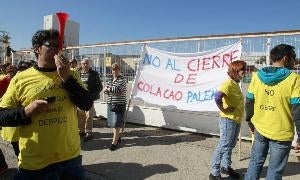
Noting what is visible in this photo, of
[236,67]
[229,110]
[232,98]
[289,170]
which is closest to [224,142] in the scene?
[229,110]

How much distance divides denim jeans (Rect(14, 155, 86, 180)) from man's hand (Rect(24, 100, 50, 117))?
456mm

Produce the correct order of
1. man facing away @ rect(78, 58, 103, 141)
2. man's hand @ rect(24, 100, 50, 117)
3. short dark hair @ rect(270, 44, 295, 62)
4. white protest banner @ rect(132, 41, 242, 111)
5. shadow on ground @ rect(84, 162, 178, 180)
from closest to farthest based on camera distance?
1. man's hand @ rect(24, 100, 50, 117)
2. short dark hair @ rect(270, 44, 295, 62)
3. shadow on ground @ rect(84, 162, 178, 180)
4. white protest banner @ rect(132, 41, 242, 111)
5. man facing away @ rect(78, 58, 103, 141)

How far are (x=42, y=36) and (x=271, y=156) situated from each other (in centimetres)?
269

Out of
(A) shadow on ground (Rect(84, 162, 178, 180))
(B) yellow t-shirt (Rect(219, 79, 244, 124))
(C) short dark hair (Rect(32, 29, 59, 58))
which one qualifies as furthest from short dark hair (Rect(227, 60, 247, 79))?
(C) short dark hair (Rect(32, 29, 59, 58))

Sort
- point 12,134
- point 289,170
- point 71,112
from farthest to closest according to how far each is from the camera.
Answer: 1. point 289,170
2. point 12,134
3. point 71,112

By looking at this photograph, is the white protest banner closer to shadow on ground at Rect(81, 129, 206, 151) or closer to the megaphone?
shadow on ground at Rect(81, 129, 206, 151)

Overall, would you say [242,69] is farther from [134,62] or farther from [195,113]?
[134,62]

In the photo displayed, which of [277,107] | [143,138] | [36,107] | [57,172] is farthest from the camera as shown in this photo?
[143,138]

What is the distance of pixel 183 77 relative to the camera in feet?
25.6

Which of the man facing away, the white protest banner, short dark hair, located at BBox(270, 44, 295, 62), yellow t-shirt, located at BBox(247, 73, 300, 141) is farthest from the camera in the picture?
the man facing away

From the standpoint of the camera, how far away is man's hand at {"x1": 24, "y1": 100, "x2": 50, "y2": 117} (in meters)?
2.49

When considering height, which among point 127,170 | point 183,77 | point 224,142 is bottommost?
point 127,170

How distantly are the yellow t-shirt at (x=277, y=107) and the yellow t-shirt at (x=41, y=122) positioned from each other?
225 cm

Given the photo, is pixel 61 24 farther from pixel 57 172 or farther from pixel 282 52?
pixel 282 52
